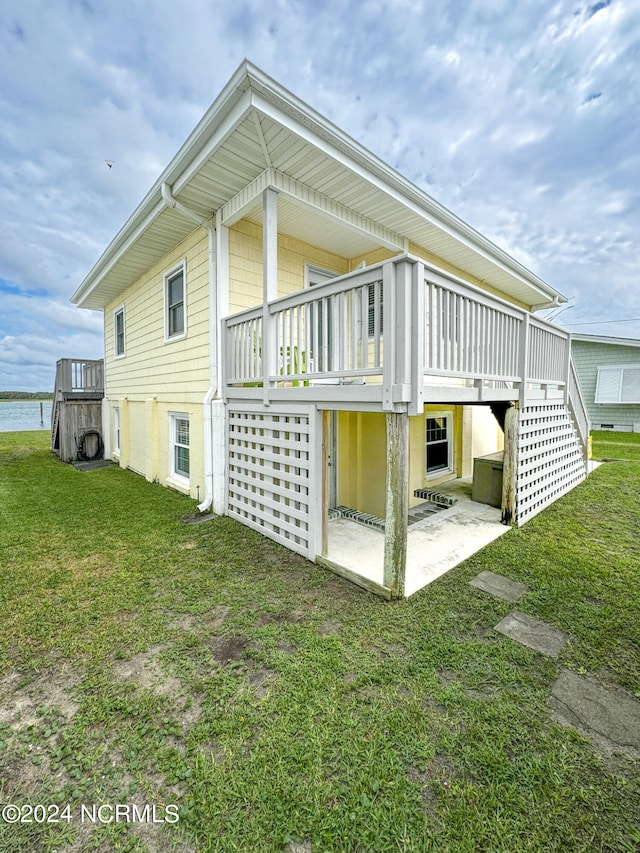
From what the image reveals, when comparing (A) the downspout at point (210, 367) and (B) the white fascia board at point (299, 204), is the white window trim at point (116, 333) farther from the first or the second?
(B) the white fascia board at point (299, 204)

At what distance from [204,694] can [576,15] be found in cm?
1085

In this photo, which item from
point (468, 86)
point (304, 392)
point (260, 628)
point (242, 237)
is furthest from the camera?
point (468, 86)

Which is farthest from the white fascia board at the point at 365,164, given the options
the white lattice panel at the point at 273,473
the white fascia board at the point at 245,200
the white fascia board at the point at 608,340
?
the white fascia board at the point at 608,340

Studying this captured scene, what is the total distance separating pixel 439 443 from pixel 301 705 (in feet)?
21.8

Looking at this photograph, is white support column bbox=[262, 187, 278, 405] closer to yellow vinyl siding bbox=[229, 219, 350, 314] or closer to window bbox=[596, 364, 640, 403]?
yellow vinyl siding bbox=[229, 219, 350, 314]

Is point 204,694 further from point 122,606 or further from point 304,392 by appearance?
point 304,392

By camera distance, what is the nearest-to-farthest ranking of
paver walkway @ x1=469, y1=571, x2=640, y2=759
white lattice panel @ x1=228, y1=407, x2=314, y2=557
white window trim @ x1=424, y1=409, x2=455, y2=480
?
paver walkway @ x1=469, y1=571, x2=640, y2=759 < white lattice panel @ x1=228, y1=407, x2=314, y2=557 < white window trim @ x1=424, y1=409, x2=455, y2=480

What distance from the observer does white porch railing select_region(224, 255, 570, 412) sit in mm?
3025

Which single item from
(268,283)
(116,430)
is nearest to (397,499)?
(268,283)

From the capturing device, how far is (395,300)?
3018mm

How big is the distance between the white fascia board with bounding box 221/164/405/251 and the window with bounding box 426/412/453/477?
147 inches

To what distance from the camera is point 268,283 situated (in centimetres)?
449

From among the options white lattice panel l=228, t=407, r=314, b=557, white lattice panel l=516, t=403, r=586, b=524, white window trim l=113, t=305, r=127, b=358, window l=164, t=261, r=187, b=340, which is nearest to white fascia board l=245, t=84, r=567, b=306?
white lattice panel l=228, t=407, r=314, b=557

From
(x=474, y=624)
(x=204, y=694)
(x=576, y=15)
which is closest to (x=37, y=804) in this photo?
(x=204, y=694)
